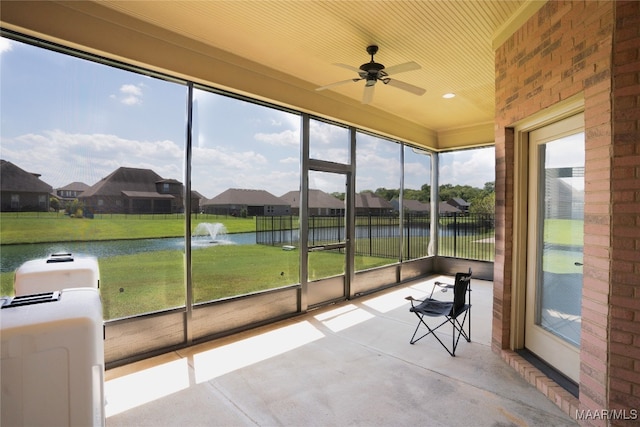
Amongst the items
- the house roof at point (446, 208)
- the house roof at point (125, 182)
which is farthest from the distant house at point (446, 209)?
the house roof at point (125, 182)

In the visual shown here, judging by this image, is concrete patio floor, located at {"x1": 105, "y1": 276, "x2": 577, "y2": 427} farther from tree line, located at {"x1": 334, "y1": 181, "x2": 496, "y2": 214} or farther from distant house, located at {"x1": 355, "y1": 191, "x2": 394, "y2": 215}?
tree line, located at {"x1": 334, "y1": 181, "x2": 496, "y2": 214}

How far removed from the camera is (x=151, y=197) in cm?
327

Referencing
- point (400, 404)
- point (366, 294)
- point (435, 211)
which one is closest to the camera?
point (400, 404)

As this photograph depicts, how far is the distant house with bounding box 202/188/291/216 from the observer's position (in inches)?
146

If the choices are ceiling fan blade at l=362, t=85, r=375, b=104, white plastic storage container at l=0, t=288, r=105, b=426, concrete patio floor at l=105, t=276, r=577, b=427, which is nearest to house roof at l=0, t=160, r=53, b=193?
concrete patio floor at l=105, t=276, r=577, b=427

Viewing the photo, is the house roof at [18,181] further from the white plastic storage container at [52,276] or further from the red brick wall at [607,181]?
the red brick wall at [607,181]

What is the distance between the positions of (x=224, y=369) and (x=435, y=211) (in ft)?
18.7

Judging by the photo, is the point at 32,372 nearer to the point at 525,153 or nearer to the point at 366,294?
the point at 525,153

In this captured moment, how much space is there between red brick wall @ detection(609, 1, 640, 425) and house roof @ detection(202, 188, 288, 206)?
331 cm

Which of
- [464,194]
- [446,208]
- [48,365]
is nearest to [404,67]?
[48,365]

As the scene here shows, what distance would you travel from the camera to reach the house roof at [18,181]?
8.29 feet

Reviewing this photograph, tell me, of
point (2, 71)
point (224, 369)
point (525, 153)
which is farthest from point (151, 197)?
point (525, 153)

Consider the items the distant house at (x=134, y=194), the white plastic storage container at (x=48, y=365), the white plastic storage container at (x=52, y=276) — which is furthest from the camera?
the distant house at (x=134, y=194)

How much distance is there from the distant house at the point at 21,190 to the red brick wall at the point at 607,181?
13.1 feet
